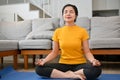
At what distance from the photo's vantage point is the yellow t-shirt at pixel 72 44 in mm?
2045

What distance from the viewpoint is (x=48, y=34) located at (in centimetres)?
330

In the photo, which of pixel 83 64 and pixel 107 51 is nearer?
pixel 83 64

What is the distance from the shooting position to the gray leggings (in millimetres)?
1928

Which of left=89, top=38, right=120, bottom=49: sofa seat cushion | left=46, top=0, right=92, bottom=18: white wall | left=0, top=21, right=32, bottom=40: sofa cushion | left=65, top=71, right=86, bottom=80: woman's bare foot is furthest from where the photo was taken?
left=46, top=0, right=92, bottom=18: white wall

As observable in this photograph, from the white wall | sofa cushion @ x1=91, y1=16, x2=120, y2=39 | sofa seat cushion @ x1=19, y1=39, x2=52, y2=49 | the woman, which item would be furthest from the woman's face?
the white wall

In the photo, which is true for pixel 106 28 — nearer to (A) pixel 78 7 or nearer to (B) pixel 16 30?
(B) pixel 16 30

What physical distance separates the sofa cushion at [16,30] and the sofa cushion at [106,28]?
1.18 m

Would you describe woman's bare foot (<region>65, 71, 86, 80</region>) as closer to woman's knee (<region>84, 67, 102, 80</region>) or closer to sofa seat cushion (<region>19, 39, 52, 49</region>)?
woman's knee (<region>84, 67, 102, 80</region>)

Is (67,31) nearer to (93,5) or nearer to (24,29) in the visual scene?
(24,29)

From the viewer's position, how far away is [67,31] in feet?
6.90

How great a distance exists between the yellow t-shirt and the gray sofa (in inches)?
35.0

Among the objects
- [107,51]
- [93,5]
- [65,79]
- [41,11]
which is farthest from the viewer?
[93,5]

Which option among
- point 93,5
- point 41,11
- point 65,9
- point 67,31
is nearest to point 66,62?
point 67,31

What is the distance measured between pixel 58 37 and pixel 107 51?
1.05 metres
